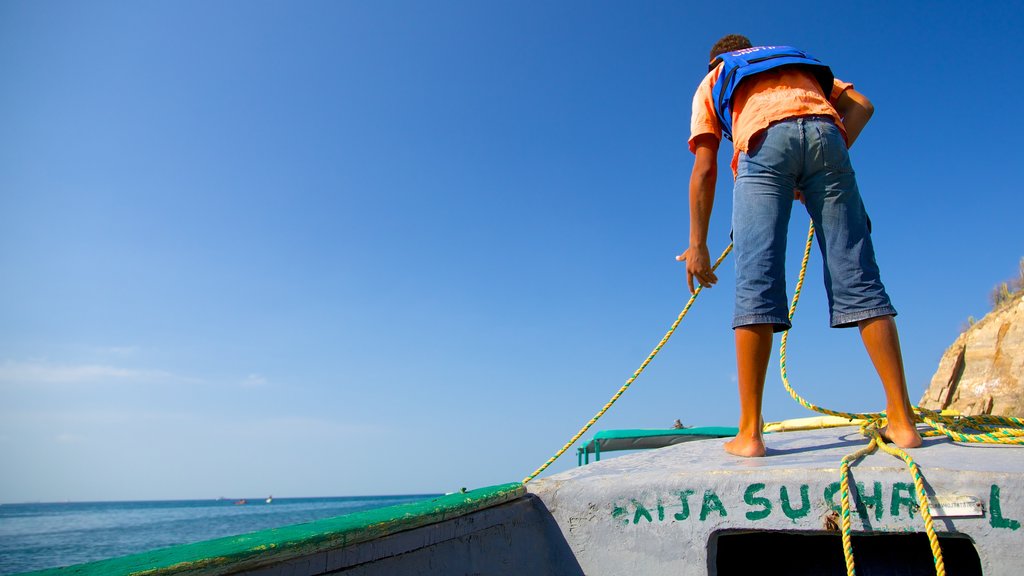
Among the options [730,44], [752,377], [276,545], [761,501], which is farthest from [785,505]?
[730,44]

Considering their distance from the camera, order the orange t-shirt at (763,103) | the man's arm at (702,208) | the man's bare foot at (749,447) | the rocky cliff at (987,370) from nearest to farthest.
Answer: the man's bare foot at (749,447) → the orange t-shirt at (763,103) → the man's arm at (702,208) → the rocky cliff at (987,370)

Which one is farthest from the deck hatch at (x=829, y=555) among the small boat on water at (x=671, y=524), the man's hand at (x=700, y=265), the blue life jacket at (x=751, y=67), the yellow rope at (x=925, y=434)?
the blue life jacket at (x=751, y=67)

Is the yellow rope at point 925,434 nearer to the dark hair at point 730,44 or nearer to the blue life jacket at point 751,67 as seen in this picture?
the blue life jacket at point 751,67

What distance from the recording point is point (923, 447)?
172 centimetres

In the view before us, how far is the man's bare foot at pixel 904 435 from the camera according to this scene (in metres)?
1.72

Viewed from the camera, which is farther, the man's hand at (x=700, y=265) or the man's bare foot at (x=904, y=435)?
the man's hand at (x=700, y=265)

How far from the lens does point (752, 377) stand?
6.20ft

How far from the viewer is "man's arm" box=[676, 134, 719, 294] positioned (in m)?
2.13

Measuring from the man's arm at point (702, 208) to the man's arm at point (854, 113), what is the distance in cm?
55

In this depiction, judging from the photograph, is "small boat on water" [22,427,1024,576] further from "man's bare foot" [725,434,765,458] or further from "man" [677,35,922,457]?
"man" [677,35,922,457]

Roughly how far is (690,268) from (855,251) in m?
0.54

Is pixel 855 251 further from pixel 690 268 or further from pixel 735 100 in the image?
pixel 735 100

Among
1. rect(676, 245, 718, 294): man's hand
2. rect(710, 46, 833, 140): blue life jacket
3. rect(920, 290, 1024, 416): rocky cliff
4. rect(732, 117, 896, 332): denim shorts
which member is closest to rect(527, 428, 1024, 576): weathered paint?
rect(732, 117, 896, 332): denim shorts

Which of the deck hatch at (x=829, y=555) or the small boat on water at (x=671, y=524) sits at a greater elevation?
the small boat on water at (x=671, y=524)
